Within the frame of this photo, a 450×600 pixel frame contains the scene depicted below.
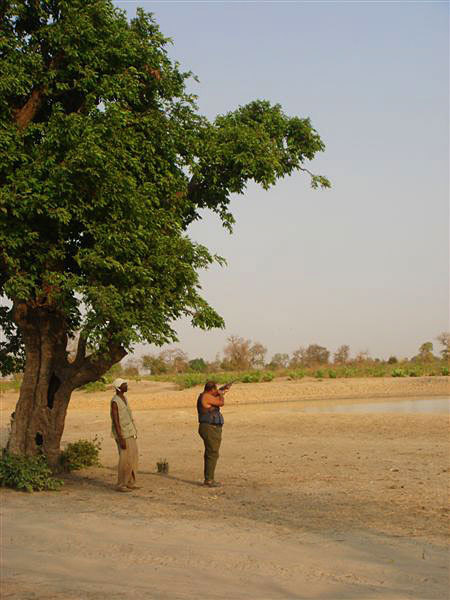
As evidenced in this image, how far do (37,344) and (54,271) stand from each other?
1.95m

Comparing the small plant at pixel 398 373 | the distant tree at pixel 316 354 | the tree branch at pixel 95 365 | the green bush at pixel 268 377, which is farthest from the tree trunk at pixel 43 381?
the distant tree at pixel 316 354

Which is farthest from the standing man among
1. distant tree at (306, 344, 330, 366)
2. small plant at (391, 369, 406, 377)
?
distant tree at (306, 344, 330, 366)

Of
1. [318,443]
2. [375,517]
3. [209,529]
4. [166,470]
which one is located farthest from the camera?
[318,443]

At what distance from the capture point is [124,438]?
14359 mm

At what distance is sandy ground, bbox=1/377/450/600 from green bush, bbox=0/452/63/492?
259 mm

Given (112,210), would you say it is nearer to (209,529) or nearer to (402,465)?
(209,529)

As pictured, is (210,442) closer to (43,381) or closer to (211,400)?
(211,400)

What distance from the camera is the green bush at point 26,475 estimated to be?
1430 cm

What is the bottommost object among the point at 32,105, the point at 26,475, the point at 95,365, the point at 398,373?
the point at 26,475

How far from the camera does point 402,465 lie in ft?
57.8

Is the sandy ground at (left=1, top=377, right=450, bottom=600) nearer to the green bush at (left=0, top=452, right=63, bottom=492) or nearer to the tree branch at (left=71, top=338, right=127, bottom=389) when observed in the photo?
the green bush at (left=0, top=452, right=63, bottom=492)

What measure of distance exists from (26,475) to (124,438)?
1.87 m

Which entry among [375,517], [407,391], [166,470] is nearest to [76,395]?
[407,391]

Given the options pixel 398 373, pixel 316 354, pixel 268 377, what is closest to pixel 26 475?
pixel 268 377
